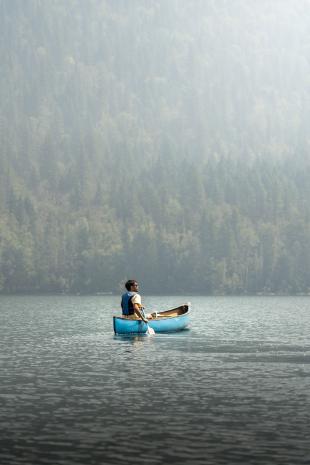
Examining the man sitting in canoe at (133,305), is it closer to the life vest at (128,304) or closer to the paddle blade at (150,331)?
the life vest at (128,304)

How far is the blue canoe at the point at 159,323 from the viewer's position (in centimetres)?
8331

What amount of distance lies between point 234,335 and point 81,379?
138ft

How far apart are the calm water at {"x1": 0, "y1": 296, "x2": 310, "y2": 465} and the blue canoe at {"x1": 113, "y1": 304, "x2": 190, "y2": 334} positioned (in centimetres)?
331

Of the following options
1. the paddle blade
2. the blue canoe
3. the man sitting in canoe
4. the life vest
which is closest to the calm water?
the blue canoe

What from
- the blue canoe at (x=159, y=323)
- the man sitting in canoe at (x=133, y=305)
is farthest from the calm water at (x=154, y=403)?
the man sitting in canoe at (x=133, y=305)

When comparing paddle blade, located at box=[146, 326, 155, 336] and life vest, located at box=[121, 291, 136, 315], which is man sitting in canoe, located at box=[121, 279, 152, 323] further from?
paddle blade, located at box=[146, 326, 155, 336]

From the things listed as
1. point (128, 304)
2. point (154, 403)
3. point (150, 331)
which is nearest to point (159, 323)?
point (150, 331)

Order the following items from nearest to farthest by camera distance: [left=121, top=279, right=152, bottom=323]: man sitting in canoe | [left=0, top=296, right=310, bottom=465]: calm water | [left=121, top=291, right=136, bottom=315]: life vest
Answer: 1. [left=0, top=296, right=310, bottom=465]: calm water
2. [left=121, top=279, right=152, bottom=323]: man sitting in canoe
3. [left=121, top=291, right=136, bottom=315]: life vest

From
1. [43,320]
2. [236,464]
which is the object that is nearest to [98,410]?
[236,464]

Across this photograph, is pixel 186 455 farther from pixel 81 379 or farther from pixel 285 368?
pixel 285 368

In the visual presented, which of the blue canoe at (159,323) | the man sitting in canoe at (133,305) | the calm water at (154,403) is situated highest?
the man sitting in canoe at (133,305)

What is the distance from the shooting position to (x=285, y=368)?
5966 centimetres

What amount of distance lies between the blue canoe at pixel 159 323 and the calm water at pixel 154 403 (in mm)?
3311

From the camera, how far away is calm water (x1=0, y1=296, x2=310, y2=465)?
34000mm
